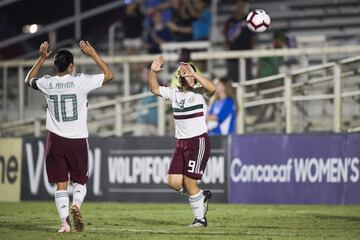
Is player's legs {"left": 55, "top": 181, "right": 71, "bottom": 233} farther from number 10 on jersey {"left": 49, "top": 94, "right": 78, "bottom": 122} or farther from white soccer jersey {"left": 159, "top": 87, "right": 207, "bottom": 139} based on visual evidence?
white soccer jersey {"left": 159, "top": 87, "right": 207, "bottom": 139}

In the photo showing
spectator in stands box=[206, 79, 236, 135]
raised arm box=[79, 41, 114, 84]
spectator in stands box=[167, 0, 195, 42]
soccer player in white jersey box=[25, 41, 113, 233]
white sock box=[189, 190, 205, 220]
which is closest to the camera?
raised arm box=[79, 41, 114, 84]

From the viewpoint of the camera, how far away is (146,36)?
2677 centimetres

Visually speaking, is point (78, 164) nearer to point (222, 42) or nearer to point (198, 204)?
point (198, 204)

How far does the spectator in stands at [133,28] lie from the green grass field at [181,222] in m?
6.91

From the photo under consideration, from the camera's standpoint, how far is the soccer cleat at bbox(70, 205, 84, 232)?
12.8m

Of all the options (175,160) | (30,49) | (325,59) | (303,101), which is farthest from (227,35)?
(175,160)

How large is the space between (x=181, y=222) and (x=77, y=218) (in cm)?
265

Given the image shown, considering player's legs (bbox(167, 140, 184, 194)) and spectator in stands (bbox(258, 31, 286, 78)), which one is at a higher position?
spectator in stands (bbox(258, 31, 286, 78))

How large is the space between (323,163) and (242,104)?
2.27 m

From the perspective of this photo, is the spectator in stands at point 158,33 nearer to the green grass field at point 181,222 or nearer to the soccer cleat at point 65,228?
the green grass field at point 181,222

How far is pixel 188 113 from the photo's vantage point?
A: 1402 cm

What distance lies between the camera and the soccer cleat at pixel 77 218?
12.8 m

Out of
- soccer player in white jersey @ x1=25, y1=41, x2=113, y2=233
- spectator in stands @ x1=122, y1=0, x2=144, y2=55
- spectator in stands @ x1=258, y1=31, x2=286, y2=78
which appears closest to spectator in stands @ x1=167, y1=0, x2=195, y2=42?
spectator in stands @ x1=122, y1=0, x2=144, y2=55

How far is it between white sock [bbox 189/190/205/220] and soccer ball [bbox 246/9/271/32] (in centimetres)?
380
